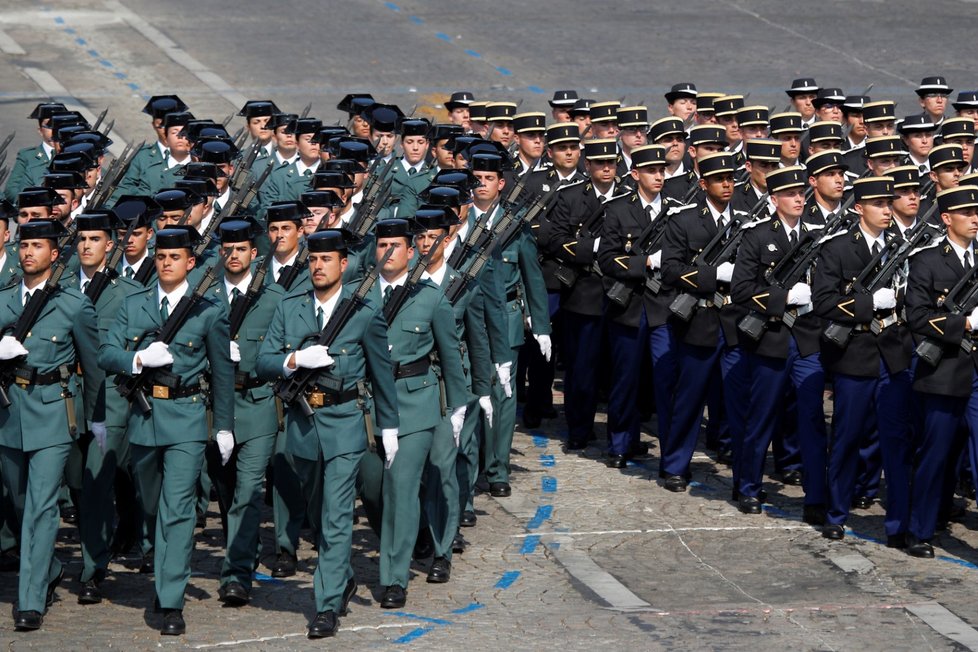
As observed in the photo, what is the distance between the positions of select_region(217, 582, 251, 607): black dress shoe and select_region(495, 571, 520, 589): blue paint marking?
1.41 m

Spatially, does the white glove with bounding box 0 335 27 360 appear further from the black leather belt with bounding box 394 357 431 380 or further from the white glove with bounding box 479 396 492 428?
the white glove with bounding box 479 396 492 428

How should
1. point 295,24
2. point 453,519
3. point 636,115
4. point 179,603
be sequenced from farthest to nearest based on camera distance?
point 295,24 < point 636,115 < point 453,519 < point 179,603

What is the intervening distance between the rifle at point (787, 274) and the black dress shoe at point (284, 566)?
11.0 ft

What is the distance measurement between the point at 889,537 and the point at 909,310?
4.54 feet

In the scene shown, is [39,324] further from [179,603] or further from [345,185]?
[345,185]

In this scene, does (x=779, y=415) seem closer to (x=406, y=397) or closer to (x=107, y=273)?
(x=406, y=397)

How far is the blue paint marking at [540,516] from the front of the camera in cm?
1250

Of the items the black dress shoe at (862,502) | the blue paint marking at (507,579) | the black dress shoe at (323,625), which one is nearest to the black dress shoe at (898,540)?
the black dress shoe at (862,502)

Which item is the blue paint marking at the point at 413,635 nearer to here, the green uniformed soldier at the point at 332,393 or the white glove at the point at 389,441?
the green uniformed soldier at the point at 332,393

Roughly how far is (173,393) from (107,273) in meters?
1.40

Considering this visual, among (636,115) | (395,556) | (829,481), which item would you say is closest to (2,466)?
(395,556)

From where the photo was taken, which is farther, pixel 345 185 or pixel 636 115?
pixel 636 115

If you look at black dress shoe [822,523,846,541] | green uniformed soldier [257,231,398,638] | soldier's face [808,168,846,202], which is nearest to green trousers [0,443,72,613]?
green uniformed soldier [257,231,398,638]

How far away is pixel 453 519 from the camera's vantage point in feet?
37.4
